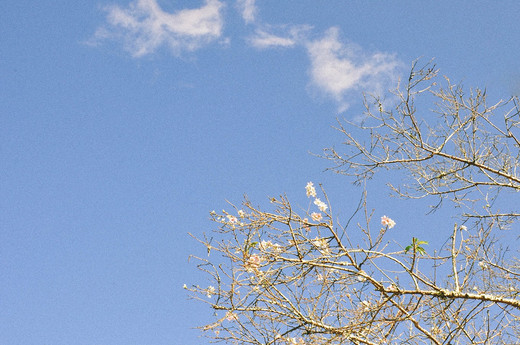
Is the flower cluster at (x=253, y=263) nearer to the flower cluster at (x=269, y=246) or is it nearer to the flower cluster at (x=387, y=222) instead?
the flower cluster at (x=269, y=246)

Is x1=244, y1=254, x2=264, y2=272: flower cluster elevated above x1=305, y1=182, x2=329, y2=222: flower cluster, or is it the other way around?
x1=305, y1=182, x2=329, y2=222: flower cluster

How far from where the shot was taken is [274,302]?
4352 mm

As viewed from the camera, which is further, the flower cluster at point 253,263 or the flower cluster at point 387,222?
the flower cluster at point 387,222

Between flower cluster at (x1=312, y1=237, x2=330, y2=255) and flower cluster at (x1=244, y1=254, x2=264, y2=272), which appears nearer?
flower cluster at (x1=244, y1=254, x2=264, y2=272)

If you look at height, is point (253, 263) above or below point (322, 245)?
below

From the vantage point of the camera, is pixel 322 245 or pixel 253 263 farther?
pixel 322 245

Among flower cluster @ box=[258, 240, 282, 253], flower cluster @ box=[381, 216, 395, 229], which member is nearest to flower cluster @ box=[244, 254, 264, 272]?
flower cluster @ box=[258, 240, 282, 253]

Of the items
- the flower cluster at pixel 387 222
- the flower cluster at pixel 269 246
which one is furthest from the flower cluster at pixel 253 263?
the flower cluster at pixel 387 222

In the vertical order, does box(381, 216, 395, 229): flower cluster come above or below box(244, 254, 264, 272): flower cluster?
above

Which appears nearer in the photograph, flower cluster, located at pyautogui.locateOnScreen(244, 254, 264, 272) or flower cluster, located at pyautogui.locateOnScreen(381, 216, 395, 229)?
flower cluster, located at pyautogui.locateOnScreen(244, 254, 264, 272)

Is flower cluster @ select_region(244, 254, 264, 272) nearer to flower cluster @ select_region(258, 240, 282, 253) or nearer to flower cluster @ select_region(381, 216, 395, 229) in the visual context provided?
flower cluster @ select_region(258, 240, 282, 253)

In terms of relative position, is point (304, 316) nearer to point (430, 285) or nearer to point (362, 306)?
point (362, 306)

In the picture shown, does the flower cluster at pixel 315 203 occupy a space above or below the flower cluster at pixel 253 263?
above

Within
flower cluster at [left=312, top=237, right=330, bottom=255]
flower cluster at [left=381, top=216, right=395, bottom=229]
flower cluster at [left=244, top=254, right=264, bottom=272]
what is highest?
flower cluster at [left=381, top=216, right=395, bottom=229]
